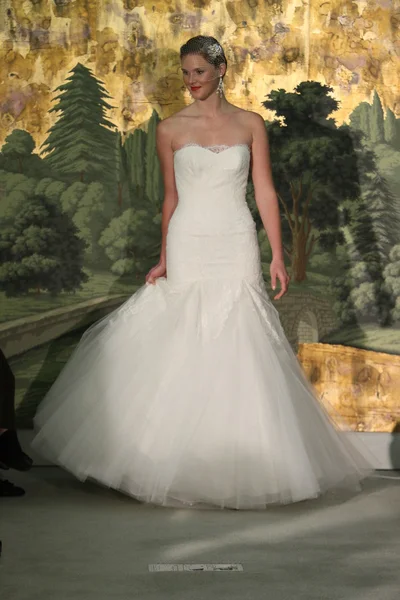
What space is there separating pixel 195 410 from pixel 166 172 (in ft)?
4.63

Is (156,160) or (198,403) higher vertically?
(156,160)

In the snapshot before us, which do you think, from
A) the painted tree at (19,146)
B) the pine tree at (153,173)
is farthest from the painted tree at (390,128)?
the painted tree at (19,146)

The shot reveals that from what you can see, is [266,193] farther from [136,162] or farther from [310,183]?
[136,162]

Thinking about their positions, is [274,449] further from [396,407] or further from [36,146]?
[36,146]

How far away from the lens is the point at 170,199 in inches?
259

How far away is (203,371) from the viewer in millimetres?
5949

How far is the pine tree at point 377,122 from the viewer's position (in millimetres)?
7332

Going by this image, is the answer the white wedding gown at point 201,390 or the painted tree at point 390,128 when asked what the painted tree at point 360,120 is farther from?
the white wedding gown at point 201,390

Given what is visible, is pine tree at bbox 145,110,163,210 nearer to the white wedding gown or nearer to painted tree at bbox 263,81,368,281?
painted tree at bbox 263,81,368,281

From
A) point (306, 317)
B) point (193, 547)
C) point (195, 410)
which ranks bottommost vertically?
point (193, 547)

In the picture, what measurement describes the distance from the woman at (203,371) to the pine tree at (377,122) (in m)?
1.22

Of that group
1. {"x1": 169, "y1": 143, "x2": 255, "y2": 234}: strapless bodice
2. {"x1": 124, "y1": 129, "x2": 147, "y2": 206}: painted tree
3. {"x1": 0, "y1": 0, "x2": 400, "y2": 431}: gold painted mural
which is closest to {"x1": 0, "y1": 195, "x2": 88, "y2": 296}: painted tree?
{"x1": 0, "y1": 0, "x2": 400, "y2": 431}: gold painted mural

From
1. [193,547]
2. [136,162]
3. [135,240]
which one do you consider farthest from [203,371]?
[136,162]

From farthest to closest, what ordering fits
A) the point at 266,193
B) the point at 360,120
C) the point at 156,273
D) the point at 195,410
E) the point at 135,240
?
the point at 360,120 → the point at 135,240 → the point at 156,273 → the point at 266,193 → the point at 195,410
